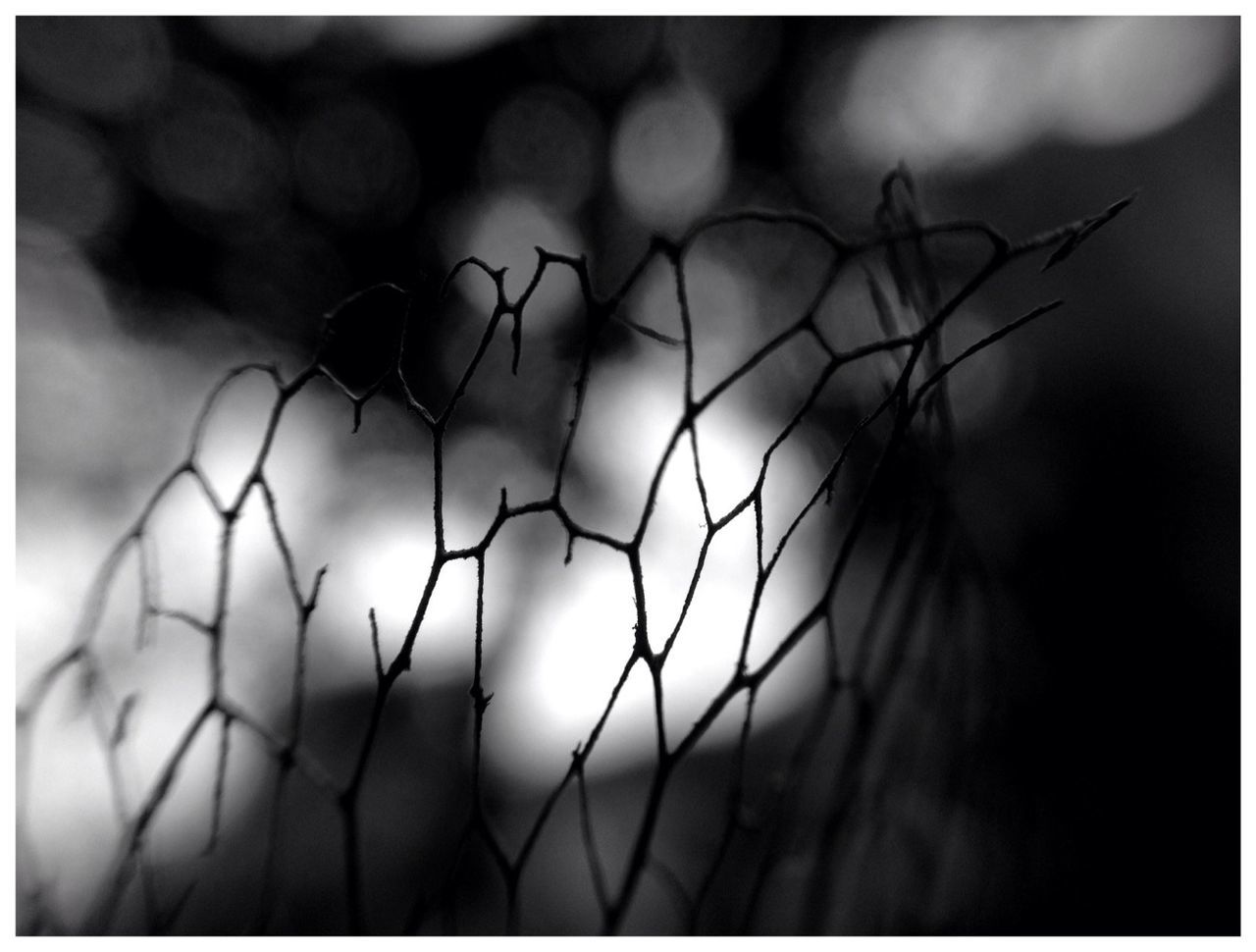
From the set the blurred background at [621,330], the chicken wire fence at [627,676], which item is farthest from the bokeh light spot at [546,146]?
the chicken wire fence at [627,676]

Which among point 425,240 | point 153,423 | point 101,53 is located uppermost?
point 101,53

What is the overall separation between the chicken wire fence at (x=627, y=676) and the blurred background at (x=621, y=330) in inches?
0.5

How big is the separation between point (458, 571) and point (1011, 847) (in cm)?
40

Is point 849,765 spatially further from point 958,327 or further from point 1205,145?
Answer: point 1205,145

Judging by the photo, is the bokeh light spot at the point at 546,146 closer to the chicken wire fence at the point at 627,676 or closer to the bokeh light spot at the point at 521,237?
the bokeh light spot at the point at 521,237

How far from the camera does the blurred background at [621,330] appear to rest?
2.10ft

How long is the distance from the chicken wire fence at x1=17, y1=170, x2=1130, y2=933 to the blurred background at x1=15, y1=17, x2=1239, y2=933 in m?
0.01

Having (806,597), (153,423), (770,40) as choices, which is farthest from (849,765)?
(770,40)

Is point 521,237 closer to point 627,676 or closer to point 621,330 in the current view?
point 621,330

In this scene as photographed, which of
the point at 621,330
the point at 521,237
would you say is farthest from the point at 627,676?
the point at 521,237

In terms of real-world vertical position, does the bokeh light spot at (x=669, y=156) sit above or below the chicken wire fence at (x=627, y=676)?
above

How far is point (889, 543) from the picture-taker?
0.58 meters

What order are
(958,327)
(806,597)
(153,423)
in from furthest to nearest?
(153,423) < (958,327) < (806,597)
